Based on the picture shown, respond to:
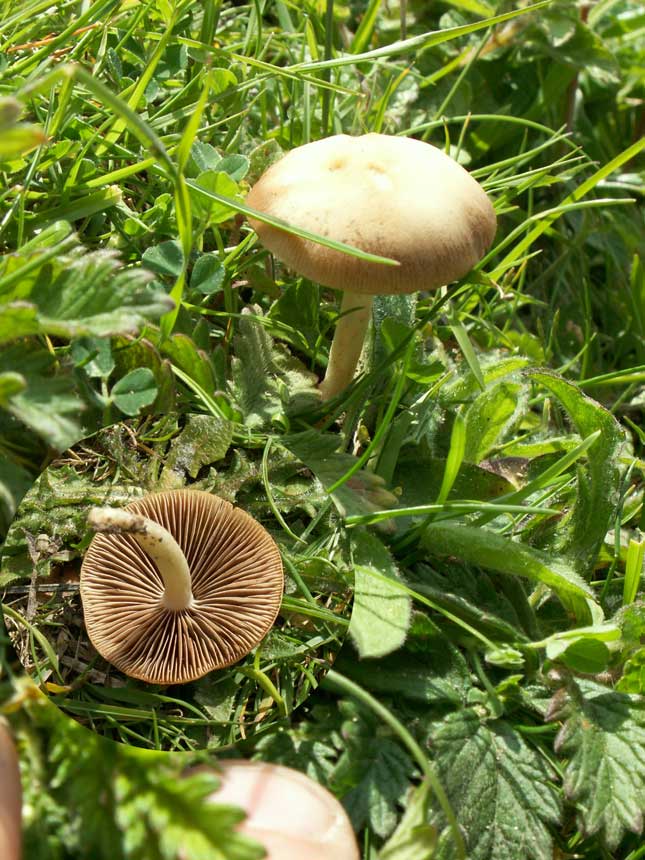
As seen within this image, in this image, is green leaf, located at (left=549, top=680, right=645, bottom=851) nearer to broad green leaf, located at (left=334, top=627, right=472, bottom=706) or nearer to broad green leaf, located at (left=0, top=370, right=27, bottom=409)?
broad green leaf, located at (left=334, top=627, right=472, bottom=706)

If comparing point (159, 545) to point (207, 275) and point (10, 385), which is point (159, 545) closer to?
point (10, 385)

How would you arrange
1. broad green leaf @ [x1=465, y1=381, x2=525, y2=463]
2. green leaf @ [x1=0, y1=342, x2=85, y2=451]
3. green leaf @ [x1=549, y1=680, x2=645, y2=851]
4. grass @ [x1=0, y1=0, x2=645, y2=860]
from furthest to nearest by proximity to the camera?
1. broad green leaf @ [x1=465, y1=381, x2=525, y2=463]
2. green leaf @ [x1=549, y1=680, x2=645, y2=851]
3. grass @ [x1=0, y1=0, x2=645, y2=860]
4. green leaf @ [x1=0, y1=342, x2=85, y2=451]

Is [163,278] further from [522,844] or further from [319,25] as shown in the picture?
[522,844]

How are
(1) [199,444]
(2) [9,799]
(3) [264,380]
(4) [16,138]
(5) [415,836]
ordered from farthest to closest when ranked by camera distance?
1. (3) [264,380]
2. (1) [199,444]
3. (5) [415,836]
4. (2) [9,799]
5. (4) [16,138]

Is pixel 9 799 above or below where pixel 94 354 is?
below

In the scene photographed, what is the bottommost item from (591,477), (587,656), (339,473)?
(587,656)

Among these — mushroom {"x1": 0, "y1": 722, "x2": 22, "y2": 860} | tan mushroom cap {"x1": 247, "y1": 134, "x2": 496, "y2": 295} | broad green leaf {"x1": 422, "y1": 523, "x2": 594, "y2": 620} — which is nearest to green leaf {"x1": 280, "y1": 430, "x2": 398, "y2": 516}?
broad green leaf {"x1": 422, "y1": 523, "x2": 594, "y2": 620}

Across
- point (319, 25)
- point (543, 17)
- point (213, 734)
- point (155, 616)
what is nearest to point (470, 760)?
point (213, 734)

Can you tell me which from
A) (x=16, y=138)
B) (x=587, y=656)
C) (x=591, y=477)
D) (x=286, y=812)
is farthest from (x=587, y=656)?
(x=16, y=138)
